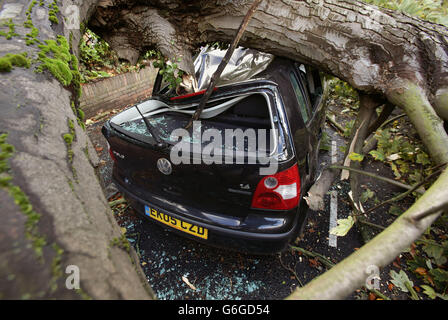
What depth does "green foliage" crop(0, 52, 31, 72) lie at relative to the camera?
33.0 inches

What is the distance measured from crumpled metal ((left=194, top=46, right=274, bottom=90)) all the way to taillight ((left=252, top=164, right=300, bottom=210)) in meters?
1.00

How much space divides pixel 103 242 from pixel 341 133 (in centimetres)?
476

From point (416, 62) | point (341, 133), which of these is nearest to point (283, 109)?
point (416, 62)

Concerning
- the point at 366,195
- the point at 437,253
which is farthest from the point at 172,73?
the point at 437,253

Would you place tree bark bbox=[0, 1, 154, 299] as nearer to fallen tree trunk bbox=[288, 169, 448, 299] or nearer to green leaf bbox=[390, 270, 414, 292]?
fallen tree trunk bbox=[288, 169, 448, 299]

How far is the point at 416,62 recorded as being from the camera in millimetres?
1771

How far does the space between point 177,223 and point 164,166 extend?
507mm

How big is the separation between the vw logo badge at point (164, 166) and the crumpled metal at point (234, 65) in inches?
36.3

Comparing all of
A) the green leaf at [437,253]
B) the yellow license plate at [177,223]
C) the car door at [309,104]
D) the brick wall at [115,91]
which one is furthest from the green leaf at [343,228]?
the brick wall at [115,91]

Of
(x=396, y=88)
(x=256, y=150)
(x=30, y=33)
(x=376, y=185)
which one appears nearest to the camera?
(x=30, y=33)

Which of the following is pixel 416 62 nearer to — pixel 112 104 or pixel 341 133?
pixel 341 133

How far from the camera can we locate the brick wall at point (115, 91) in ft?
14.6

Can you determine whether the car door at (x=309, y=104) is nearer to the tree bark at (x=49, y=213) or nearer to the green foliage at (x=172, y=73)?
the green foliage at (x=172, y=73)

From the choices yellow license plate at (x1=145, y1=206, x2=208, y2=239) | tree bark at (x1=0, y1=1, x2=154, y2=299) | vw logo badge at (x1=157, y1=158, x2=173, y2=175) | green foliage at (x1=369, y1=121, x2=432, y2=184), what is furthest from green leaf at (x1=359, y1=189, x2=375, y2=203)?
tree bark at (x1=0, y1=1, x2=154, y2=299)
